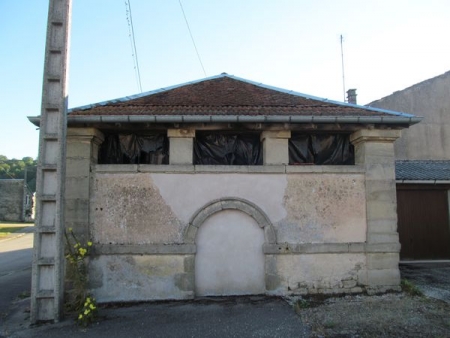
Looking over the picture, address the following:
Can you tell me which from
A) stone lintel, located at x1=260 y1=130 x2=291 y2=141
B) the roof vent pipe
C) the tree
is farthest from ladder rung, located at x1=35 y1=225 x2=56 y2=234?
the tree

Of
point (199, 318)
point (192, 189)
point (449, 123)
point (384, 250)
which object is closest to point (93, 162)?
point (192, 189)

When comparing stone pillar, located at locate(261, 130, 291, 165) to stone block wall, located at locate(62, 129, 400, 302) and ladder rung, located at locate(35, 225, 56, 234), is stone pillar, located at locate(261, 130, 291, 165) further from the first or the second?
ladder rung, located at locate(35, 225, 56, 234)

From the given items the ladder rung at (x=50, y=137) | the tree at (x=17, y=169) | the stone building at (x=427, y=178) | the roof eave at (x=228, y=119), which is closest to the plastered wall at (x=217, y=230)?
the roof eave at (x=228, y=119)

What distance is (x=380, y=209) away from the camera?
7000mm

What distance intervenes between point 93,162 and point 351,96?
11922mm

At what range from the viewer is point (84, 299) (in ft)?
19.3

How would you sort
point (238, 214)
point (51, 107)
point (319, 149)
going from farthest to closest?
1. point (319, 149)
2. point (238, 214)
3. point (51, 107)

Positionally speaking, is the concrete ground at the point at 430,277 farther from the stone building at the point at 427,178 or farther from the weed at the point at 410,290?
the stone building at the point at 427,178

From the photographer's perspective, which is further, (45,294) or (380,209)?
(380,209)

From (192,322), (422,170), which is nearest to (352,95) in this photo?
(422,170)

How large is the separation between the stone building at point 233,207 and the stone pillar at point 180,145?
0.02 metres

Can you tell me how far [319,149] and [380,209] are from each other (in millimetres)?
1733

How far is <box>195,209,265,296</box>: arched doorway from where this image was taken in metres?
6.75

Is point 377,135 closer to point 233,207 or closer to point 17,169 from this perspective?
point 233,207
